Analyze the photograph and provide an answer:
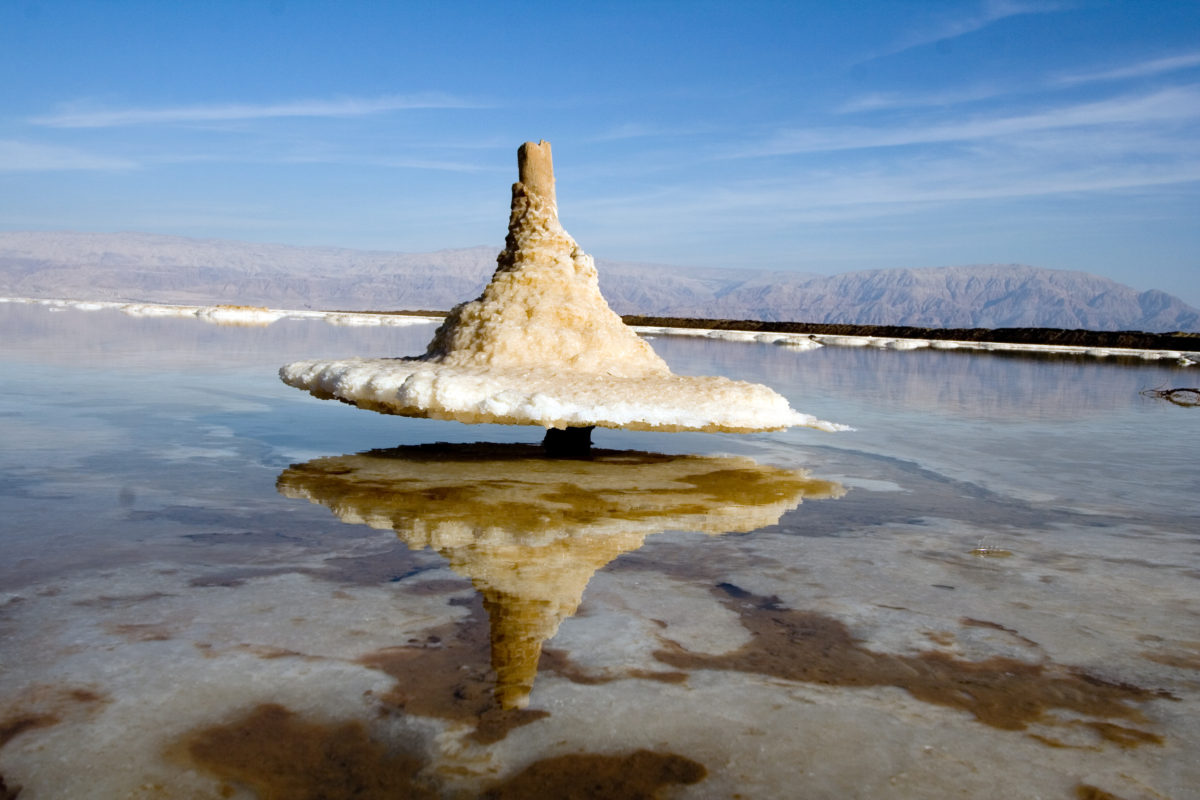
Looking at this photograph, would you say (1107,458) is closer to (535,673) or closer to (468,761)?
(535,673)

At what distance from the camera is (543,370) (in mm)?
6250

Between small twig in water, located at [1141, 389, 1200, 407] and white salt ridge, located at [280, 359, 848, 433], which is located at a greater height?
white salt ridge, located at [280, 359, 848, 433]

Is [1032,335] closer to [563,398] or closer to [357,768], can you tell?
[563,398]

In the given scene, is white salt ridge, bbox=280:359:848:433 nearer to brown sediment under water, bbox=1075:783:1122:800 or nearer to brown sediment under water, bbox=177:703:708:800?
brown sediment under water, bbox=177:703:708:800

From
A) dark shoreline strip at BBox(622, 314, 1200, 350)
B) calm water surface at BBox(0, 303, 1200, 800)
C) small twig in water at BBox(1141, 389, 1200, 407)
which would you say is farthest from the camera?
dark shoreline strip at BBox(622, 314, 1200, 350)

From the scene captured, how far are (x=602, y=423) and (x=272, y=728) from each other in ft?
11.3

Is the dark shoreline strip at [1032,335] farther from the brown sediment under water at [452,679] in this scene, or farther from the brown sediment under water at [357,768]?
the brown sediment under water at [357,768]

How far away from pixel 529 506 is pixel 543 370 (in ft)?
5.18

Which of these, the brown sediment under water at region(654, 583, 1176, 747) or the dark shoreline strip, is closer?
the brown sediment under water at region(654, 583, 1176, 747)

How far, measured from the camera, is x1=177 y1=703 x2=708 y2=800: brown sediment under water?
2111 mm

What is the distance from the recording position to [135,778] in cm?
215

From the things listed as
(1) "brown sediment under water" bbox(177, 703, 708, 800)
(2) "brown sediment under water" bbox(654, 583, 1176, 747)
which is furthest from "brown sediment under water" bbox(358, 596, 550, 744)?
(2) "brown sediment under water" bbox(654, 583, 1176, 747)

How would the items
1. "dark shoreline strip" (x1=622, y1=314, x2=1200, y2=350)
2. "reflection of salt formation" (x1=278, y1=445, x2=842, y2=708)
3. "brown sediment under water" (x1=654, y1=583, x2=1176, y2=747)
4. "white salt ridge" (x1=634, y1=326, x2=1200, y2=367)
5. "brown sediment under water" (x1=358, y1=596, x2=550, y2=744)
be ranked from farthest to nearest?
1. "dark shoreline strip" (x1=622, y1=314, x2=1200, y2=350)
2. "white salt ridge" (x1=634, y1=326, x2=1200, y2=367)
3. "reflection of salt formation" (x1=278, y1=445, x2=842, y2=708)
4. "brown sediment under water" (x1=654, y1=583, x2=1176, y2=747)
5. "brown sediment under water" (x1=358, y1=596, x2=550, y2=744)

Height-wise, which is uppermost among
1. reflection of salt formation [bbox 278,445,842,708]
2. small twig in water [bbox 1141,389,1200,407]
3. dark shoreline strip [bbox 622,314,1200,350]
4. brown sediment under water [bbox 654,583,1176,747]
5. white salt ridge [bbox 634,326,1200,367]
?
dark shoreline strip [bbox 622,314,1200,350]
